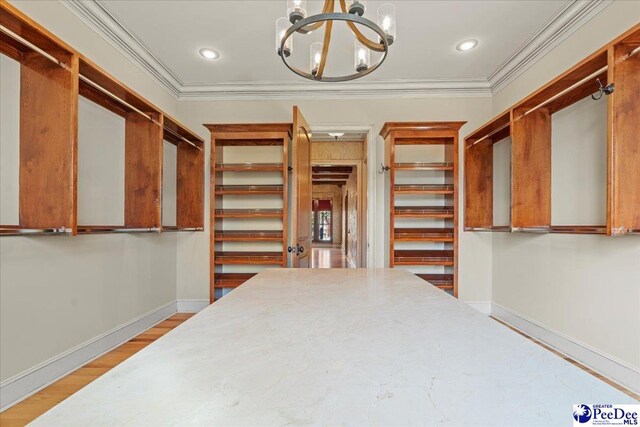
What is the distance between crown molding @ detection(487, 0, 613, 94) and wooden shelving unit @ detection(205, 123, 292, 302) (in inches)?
91.0

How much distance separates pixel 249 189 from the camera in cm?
328

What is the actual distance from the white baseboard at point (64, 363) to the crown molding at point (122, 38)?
2452 millimetres

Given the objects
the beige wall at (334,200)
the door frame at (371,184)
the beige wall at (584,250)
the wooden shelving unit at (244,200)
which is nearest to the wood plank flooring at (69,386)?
the beige wall at (584,250)

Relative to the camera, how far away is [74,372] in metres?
2.16

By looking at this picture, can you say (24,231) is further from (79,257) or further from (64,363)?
(64,363)

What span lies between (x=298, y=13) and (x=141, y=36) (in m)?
2.00

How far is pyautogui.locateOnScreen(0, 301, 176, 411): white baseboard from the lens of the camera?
176cm

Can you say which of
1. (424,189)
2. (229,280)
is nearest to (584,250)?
(424,189)

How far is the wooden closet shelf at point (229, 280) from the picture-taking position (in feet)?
10.6

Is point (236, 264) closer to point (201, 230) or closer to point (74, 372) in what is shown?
point (201, 230)

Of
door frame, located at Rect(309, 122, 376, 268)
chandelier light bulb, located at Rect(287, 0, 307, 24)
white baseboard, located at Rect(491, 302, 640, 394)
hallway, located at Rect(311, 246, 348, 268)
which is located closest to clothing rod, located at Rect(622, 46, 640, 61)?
chandelier light bulb, located at Rect(287, 0, 307, 24)

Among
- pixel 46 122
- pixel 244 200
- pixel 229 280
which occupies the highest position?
pixel 46 122

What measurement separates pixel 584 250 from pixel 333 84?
2.76 meters
